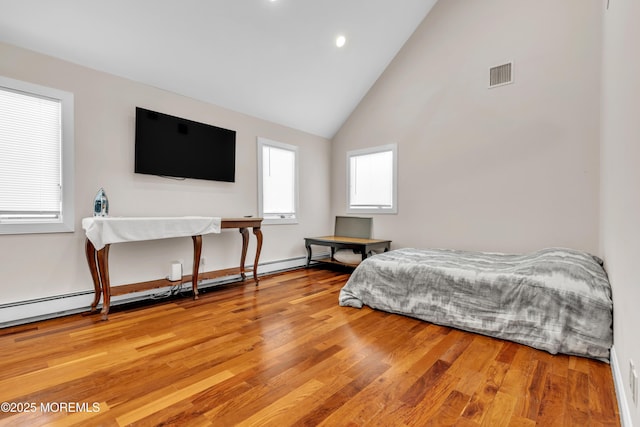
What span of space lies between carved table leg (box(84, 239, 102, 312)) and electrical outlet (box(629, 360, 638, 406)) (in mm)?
3645

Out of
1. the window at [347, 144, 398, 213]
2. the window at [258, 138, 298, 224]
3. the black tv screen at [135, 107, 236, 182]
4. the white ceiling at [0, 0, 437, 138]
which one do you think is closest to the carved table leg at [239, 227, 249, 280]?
the window at [258, 138, 298, 224]

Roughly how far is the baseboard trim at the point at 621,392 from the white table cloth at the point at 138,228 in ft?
10.7

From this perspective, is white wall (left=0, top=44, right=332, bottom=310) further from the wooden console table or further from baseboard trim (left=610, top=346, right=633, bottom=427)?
baseboard trim (left=610, top=346, right=633, bottom=427)

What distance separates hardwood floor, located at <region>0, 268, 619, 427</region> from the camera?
4.53 ft

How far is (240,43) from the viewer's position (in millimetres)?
3359

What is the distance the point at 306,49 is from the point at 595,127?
3.36 metres

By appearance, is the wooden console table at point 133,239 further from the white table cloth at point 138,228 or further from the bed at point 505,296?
the bed at point 505,296

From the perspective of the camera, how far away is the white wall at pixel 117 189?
255 centimetres

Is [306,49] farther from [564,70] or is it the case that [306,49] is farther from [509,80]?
[564,70]

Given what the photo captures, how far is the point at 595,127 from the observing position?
315 centimetres

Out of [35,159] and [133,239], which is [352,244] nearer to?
[133,239]

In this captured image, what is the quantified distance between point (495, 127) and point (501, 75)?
2.10 ft

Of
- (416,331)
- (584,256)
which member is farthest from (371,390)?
(584,256)

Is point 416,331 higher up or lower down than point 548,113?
lower down
